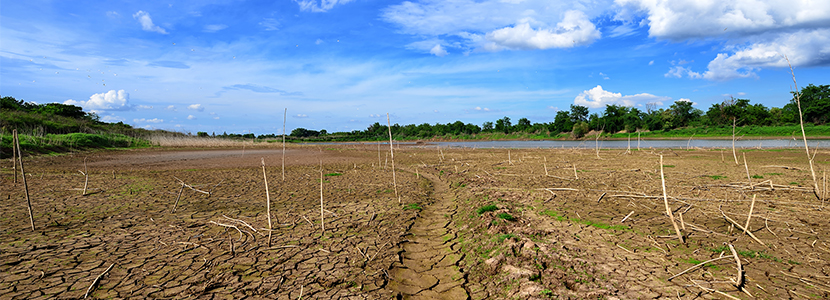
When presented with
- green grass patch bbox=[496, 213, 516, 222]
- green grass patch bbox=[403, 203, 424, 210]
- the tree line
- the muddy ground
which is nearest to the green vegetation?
the muddy ground

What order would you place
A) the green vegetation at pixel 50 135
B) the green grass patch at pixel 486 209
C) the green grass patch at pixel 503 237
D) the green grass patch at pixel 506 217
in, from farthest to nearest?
the green vegetation at pixel 50 135
the green grass patch at pixel 486 209
the green grass patch at pixel 506 217
the green grass patch at pixel 503 237

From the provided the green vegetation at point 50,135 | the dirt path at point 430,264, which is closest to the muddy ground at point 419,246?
the dirt path at point 430,264

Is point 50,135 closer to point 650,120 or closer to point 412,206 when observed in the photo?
point 412,206

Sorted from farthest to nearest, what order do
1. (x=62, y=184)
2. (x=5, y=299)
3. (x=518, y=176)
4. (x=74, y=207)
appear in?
(x=518, y=176)
(x=62, y=184)
(x=74, y=207)
(x=5, y=299)

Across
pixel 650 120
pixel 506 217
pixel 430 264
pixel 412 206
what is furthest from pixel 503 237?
pixel 650 120

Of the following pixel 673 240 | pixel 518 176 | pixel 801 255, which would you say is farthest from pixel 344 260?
pixel 518 176

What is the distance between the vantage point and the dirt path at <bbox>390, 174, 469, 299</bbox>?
13.2ft

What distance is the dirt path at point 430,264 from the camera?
402 cm

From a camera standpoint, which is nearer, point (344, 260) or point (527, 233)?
point (344, 260)

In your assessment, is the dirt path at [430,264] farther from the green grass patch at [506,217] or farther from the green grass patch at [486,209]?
the green grass patch at [506,217]

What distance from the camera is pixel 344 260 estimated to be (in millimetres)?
4785

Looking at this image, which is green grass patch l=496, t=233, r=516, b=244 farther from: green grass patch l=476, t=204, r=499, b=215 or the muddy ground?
green grass patch l=476, t=204, r=499, b=215

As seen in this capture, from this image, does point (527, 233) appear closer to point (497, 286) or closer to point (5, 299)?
point (497, 286)

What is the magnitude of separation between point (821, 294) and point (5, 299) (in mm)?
8065
